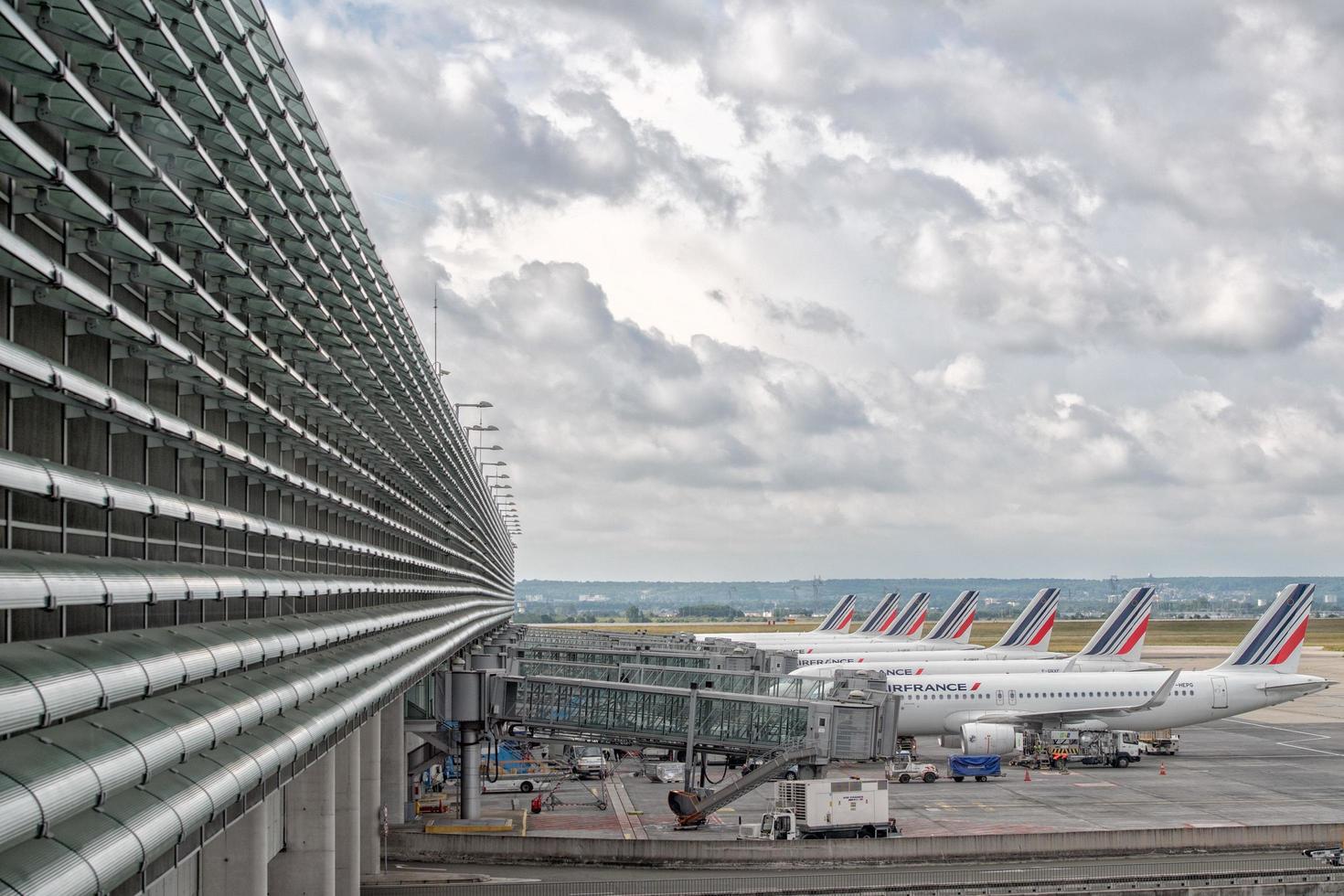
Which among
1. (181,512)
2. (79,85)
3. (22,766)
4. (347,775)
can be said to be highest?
(79,85)

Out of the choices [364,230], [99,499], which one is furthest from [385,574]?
[99,499]

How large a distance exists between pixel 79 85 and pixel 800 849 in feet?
138

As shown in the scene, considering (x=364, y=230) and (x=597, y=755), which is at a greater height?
(x=364, y=230)

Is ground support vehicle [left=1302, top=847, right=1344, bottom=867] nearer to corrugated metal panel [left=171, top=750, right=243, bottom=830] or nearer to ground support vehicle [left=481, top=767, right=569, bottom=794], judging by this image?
ground support vehicle [left=481, top=767, right=569, bottom=794]

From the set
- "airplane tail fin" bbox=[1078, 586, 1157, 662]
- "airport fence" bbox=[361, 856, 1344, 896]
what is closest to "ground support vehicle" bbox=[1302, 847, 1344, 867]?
"airport fence" bbox=[361, 856, 1344, 896]

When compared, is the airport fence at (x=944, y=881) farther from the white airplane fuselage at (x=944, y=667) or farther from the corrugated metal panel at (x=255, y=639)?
the white airplane fuselage at (x=944, y=667)

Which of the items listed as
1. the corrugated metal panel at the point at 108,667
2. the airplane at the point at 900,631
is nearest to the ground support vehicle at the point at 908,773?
the corrugated metal panel at the point at 108,667

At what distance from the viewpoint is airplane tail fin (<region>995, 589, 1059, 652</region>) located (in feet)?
413

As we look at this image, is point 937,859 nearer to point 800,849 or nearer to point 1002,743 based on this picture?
point 800,849

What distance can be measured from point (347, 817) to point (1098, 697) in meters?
56.5

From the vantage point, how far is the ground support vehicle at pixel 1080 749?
262 feet

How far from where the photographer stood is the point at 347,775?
133 ft

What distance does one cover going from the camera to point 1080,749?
81.1 meters

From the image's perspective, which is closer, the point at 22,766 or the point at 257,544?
the point at 22,766
